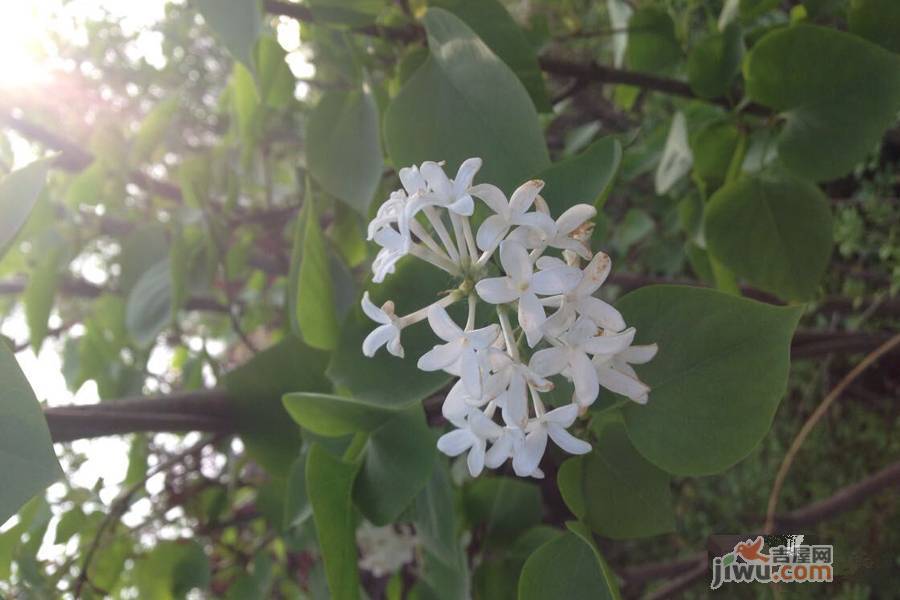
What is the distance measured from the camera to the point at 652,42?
59 cm

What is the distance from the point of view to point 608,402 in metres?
0.30

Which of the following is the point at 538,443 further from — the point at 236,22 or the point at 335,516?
the point at 236,22

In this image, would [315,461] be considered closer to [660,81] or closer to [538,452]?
[538,452]

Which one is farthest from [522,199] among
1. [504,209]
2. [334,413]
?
[334,413]

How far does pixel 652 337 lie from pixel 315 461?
0.52 feet

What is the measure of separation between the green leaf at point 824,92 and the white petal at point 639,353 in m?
0.24

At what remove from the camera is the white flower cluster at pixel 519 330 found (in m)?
0.25

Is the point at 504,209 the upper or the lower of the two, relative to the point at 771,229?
upper

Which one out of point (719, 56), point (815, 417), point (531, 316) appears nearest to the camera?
point (531, 316)

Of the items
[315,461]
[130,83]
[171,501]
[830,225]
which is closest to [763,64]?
[830,225]

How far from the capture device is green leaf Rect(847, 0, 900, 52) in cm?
44

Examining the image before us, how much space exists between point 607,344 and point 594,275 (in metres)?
0.02

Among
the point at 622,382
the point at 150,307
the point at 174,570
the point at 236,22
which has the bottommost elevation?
the point at 174,570

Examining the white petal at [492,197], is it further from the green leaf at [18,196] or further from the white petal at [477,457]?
the green leaf at [18,196]
